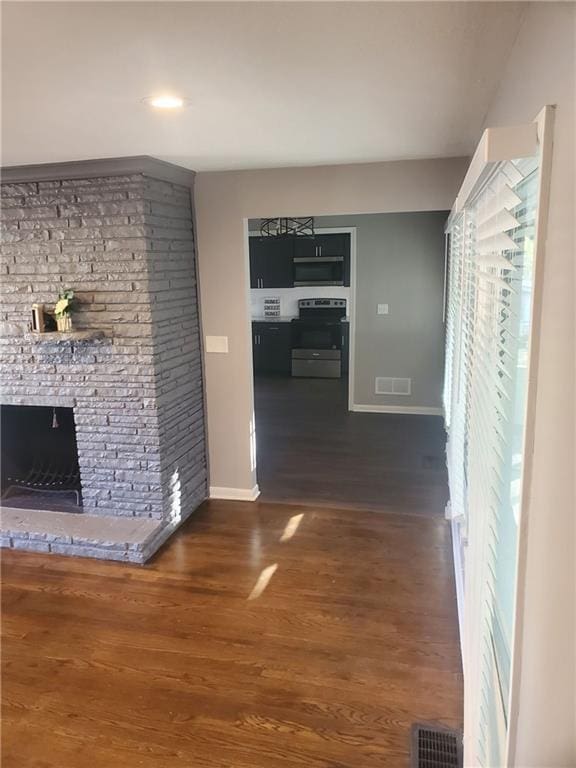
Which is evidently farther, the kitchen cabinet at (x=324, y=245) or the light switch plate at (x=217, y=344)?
the kitchen cabinet at (x=324, y=245)

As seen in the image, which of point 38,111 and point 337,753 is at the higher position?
point 38,111

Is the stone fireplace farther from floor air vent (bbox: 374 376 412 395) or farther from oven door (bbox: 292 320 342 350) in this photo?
oven door (bbox: 292 320 342 350)

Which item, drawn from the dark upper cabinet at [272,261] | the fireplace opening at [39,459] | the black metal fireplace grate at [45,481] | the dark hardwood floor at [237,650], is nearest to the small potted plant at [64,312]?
the fireplace opening at [39,459]

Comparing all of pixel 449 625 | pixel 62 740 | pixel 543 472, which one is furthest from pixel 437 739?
pixel 543 472

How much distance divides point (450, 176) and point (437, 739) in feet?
9.31

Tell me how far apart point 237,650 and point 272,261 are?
5.92 m

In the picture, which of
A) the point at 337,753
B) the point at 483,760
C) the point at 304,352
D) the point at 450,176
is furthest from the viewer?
the point at 304,352

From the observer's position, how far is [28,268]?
132 inches

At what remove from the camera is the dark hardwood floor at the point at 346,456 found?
3971 mm

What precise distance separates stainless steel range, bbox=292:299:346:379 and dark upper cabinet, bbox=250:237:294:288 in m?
0.60

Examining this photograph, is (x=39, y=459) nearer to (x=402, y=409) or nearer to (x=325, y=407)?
(x=325, y=407)

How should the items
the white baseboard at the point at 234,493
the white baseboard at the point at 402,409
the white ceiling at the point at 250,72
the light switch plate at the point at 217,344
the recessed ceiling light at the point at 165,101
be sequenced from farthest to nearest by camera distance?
the white baseboard at the point at 402,409 < the white baseboard at the point at 234,493 < the light switch plate at the point at 217,344 < the recessed ceiling light at the point at 165,101 < the white ceiling at the point at 250,72

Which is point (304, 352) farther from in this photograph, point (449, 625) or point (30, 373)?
point (449, 625)

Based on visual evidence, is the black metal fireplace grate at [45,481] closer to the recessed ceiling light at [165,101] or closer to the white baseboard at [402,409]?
the recessed ceiling light at [165,101]
